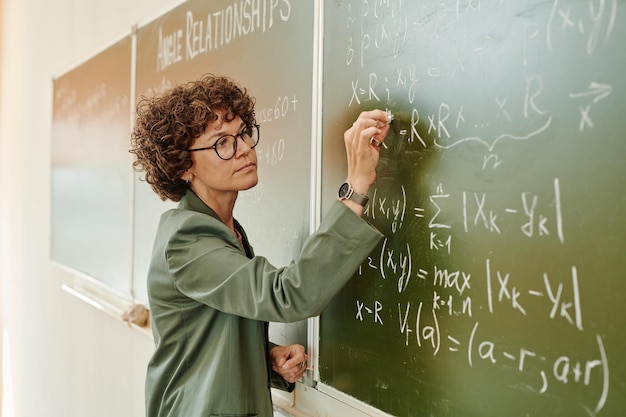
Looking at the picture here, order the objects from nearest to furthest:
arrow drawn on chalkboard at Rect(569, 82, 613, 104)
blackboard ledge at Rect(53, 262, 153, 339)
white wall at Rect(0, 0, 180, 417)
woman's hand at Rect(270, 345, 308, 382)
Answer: arrow drawn on chalkboard at Rect(569, 82, 613, 104) → woman's hand at Rect(270, 345, 308, 382) → blackboard ledge at Rect(53, 262, 153, 339) → white wall at Rect(0, 0, 180, 417)

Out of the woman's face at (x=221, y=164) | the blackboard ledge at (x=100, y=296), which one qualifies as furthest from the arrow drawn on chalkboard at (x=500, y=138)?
the blackboard ledge at (x=100, y=296)

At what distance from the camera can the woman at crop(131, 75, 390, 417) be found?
1142 millimetres

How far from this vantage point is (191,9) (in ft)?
6.93

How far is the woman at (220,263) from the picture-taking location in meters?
1.14

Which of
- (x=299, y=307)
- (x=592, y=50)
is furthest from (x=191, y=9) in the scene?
(x=592, y=50)

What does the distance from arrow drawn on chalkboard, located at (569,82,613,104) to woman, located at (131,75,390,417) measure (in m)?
0.43

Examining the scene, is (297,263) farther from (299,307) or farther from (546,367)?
(546,367)

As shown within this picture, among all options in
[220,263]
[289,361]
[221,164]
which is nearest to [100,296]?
[289,361]

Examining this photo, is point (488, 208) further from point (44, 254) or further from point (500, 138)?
point (44, 254)

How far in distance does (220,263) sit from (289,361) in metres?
0.41

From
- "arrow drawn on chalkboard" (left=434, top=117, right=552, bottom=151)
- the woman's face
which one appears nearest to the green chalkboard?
"arrow drawn on chalkboard" (left=434, top=117, right=552, bottom=151)

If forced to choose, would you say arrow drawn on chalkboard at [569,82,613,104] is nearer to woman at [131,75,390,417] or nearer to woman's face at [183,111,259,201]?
woman at [131,75,390,417]

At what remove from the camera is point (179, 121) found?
4.41ft

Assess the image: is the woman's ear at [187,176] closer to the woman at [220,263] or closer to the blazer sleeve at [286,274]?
the woman at [220,263]
